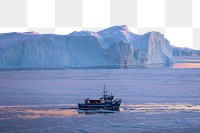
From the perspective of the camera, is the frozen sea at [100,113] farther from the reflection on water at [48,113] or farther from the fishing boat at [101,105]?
the fishing boat at [101,105]

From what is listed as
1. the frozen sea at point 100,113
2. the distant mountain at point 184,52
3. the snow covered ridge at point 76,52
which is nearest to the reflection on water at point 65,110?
the frozen sea at point 100,113

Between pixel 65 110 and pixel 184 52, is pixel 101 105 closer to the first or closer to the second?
pixel 65 110

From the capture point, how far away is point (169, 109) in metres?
18.7

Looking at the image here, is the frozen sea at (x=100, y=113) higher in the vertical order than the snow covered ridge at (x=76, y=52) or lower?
lower

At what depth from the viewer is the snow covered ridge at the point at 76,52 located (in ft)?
191

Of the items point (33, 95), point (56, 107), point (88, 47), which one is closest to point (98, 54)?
point (88, 47)

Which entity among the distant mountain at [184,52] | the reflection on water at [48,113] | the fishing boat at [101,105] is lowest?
the reflection on water at [48,113]

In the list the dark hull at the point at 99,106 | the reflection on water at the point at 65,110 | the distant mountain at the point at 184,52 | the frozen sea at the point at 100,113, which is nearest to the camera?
the frozen sea at the point at 100,113

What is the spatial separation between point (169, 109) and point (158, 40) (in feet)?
165

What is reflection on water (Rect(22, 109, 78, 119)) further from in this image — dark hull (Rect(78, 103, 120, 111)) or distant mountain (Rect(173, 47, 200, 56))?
distant mountain (Rect(173, 47, 200, 56))

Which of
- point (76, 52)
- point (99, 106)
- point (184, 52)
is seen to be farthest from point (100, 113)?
point (184, 52)

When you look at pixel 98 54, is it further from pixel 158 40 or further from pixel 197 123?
pixel 197 123

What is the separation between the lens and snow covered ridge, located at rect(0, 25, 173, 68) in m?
58.3


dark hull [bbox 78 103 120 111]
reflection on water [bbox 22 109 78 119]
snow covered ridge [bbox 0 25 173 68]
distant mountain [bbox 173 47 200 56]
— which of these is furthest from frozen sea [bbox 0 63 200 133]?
distant mountain [bbox 173 47 200 56]
